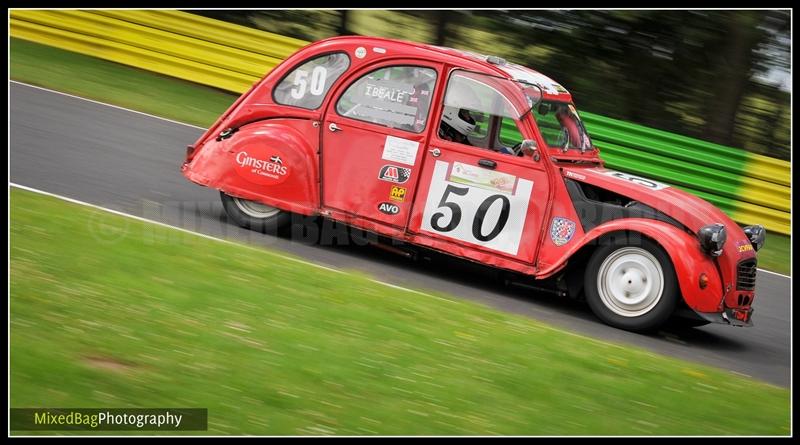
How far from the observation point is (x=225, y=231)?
9.09m

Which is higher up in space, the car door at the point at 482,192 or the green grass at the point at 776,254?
the car door at the point at 482,192

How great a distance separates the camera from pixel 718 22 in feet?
54.1

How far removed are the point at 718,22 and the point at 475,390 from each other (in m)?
12.8

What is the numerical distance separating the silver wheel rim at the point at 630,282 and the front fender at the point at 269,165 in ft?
9.32

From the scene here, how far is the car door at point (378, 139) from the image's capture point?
27.9 feet

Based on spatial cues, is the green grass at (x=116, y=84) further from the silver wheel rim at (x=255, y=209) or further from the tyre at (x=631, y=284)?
the tyre at (x=631, y=284)

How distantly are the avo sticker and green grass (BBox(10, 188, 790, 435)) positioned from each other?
1125 mm

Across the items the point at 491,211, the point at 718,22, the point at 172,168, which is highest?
the point at 718,22

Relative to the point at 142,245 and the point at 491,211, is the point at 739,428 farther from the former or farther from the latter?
the point at 142,245

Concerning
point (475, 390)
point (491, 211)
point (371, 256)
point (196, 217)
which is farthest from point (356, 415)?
point (196, 217)

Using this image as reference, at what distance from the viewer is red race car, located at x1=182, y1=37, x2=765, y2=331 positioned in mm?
7812

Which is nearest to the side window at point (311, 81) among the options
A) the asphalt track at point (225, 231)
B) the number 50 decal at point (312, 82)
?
the number 50 decal at point (312, 82)

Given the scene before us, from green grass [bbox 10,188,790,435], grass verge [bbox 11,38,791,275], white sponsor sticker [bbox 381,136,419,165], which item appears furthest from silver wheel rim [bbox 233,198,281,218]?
grass verge [bbox 11,38,791,275]

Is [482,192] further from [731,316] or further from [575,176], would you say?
[731,316]
